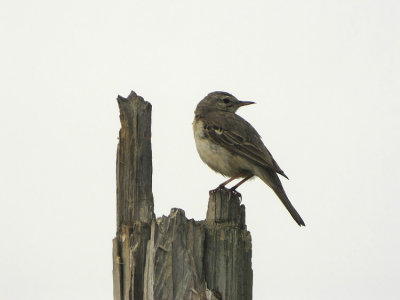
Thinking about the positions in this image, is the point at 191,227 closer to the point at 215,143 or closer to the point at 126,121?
the point at 126,121

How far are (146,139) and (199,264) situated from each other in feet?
4.57

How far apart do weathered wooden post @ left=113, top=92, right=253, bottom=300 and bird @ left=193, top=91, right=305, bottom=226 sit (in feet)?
11.8

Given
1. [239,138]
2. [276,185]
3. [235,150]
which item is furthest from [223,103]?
[276,185]

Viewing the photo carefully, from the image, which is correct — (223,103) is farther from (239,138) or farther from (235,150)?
(235,150)

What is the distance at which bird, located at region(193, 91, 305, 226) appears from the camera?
9836 millimetres

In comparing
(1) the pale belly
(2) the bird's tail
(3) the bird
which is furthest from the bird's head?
(2) the bird's tail

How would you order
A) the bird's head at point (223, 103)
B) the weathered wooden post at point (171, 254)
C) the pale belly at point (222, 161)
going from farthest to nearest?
the bird's head at point (223, 103)
the pale belly at point (222, 161)
the weathered wooden post at point (171, 254)

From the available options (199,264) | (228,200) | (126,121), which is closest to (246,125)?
(228,200)

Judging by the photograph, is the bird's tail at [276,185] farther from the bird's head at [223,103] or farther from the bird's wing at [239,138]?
the bird's head at [223,103]

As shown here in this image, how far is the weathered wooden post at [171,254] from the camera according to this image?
534 cm

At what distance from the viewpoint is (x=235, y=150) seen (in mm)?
10062

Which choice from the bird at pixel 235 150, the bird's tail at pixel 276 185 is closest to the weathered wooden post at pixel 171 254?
the bird's tail at pixel 276 185

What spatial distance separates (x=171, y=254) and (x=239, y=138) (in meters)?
5.10

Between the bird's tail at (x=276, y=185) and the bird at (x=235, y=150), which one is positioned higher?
the bird at (x=235, y=150)
